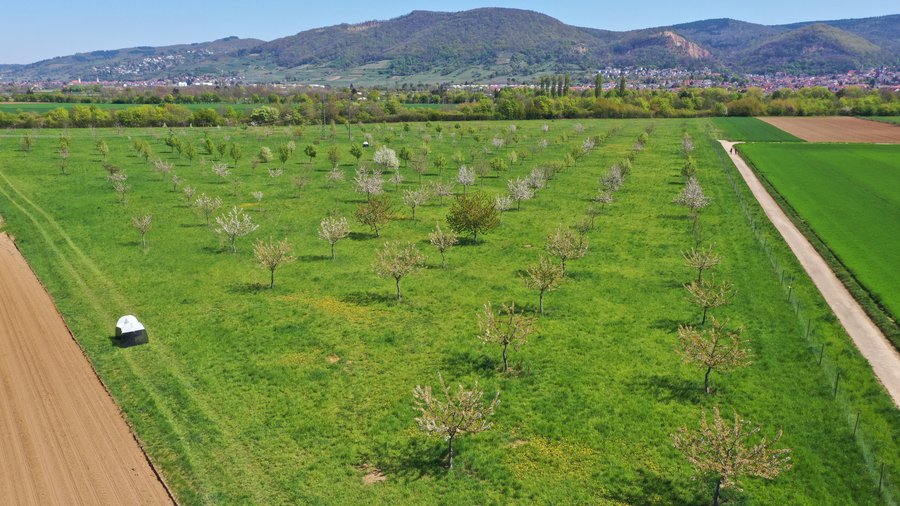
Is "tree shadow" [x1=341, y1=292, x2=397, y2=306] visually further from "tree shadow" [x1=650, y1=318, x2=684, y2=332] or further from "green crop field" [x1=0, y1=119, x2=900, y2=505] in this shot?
"tree shadow" [x1=650, y1=318, x2=684, y2=332]

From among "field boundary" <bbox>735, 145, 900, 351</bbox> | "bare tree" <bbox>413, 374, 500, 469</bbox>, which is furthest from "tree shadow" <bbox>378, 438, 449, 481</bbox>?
"field boundary" <bbox>735, 145, 900, 351</bbox>

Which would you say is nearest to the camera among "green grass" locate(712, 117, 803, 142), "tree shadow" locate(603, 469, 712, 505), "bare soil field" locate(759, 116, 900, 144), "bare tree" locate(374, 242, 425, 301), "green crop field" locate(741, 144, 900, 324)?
"tree shadow" locate(603, 469, 712, 505)

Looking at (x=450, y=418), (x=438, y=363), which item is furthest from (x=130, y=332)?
(x=450, y=418)

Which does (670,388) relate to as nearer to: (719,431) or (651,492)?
(651,492)

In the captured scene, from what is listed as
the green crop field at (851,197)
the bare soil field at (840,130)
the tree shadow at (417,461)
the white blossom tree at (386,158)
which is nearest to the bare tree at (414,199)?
the white blossom tree at (386,158)

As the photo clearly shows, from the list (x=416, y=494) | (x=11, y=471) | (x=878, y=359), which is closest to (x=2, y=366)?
(x=11, y=471)

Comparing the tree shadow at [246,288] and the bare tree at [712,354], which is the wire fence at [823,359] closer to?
the bare tree at [712,354]

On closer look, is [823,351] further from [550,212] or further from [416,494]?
[550,212]
